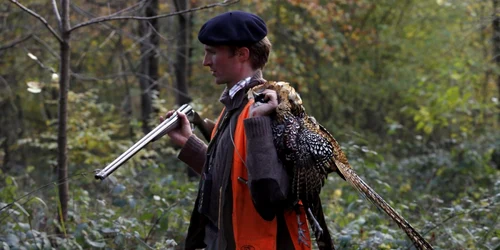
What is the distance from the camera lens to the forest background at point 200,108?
5.68 m

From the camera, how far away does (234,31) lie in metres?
3.53

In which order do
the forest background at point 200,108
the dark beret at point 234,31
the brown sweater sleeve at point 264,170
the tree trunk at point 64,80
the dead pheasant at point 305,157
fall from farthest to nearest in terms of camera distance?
the forest background at point 200,108 < the tree trunk at point 64,80 < the dark beret at point 234,31 < the dead pheasant at point 305,157 < the brown sweater sleeve at point 264,170

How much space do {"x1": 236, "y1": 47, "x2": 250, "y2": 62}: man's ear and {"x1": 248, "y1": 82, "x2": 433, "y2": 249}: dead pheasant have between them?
199 millimetres

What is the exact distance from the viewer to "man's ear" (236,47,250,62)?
358cm

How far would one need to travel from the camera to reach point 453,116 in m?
14.0

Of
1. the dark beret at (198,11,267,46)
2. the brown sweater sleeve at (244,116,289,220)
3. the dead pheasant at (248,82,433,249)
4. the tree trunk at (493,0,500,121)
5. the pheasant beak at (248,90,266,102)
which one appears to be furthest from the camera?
the tree trunk at (493,0,500,121)

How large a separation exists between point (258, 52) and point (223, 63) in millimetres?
172

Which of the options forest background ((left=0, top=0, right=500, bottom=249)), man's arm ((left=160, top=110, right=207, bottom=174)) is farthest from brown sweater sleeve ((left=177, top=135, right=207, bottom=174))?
forest background ((left=0, top=0, right=500, bottom=249))

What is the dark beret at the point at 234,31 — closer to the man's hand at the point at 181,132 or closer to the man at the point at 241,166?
the man at the point at 241,166

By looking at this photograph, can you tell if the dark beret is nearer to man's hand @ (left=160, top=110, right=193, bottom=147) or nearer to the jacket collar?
the jacket collar

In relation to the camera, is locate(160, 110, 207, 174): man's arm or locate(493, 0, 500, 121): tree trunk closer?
locate(160, 110, 207, 174): man's arm

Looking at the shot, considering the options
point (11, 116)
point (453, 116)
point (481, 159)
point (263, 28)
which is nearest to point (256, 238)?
point (263, 28)

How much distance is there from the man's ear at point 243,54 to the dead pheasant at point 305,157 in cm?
20

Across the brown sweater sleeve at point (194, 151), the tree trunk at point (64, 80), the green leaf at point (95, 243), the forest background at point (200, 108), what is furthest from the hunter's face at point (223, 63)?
the tree trunk at point (64, 80)
